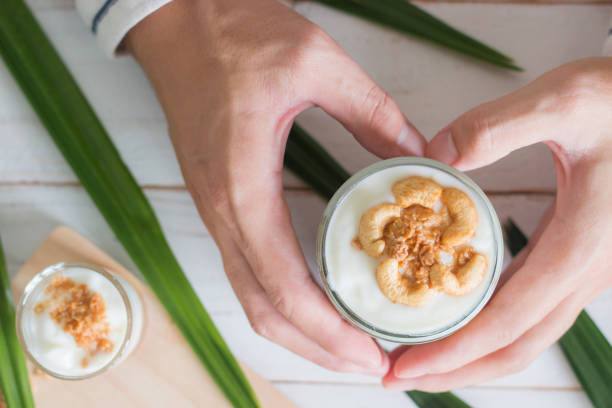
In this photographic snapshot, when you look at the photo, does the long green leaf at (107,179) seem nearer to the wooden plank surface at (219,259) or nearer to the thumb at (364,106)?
the wooden plank surface at (219,259)

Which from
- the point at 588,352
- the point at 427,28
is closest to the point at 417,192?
the point at 427,28

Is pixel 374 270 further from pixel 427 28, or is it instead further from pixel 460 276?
pixel 427 28

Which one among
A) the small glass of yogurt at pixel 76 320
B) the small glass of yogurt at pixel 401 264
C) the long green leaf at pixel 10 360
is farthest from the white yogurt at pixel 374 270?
the long green leaf at pixel 10 360

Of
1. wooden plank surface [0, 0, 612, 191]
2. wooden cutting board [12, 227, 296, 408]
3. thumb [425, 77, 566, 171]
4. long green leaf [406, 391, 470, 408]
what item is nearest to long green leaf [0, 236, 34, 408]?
wooden cutting board [12, 227, 296, 408]

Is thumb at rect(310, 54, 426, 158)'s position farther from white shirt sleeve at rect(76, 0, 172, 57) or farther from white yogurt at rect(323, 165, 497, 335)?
white shirt sleeve at rect(76, 0, 172, 57)

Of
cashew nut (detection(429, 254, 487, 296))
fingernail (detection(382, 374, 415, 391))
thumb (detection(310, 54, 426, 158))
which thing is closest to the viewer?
cashew nut (detection(429, 254, 487, 296))

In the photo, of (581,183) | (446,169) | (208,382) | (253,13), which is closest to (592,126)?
Answer: (581,183)
